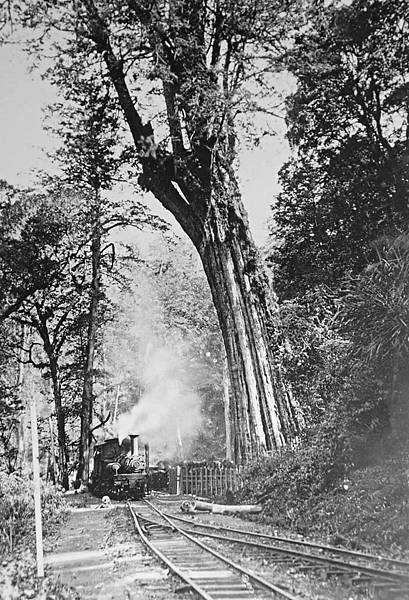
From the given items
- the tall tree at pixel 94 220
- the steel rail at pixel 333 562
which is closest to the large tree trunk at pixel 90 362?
the tall tree at pixel 94 220

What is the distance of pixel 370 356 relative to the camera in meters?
12.7

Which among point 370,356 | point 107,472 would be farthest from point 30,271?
point 370,356

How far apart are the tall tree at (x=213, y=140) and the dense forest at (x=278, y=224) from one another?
50mm

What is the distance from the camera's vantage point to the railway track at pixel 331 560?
6.35 metres

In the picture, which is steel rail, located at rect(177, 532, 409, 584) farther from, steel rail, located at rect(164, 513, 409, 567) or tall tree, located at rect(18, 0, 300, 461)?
tall tree, located at rect(18, 0, 300, 461)

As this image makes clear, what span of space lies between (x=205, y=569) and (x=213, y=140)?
1192 cm

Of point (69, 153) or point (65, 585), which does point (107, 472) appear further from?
point (65, 585)

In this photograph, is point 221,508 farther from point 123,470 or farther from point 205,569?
point 123,470

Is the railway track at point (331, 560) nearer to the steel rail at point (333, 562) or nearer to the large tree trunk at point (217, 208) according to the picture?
the steel rail at point (333, 562)

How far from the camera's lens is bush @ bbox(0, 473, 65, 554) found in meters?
11.5

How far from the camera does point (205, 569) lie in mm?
7906

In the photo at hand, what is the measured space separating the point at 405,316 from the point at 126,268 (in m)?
20.7

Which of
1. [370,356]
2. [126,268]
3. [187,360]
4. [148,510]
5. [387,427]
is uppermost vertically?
[126,268]

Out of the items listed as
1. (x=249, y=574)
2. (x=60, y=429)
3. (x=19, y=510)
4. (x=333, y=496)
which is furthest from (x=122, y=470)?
(x=249, y=574)
